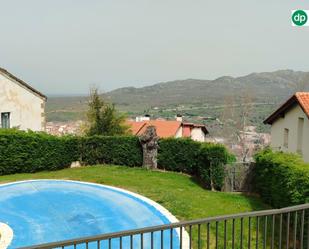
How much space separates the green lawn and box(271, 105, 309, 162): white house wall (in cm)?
545

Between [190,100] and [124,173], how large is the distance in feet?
282

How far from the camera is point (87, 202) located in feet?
53.2

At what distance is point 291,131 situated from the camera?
21.8 metres

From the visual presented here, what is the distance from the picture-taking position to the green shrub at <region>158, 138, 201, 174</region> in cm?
2167

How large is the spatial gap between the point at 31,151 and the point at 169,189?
30.8 feet

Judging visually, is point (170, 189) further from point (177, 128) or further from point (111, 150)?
point (177, 128)

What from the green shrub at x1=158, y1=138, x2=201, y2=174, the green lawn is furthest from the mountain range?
the green shrub at x1=158, y1=138, x2=201, y2=174

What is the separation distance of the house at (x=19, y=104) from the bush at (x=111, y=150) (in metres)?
6.49

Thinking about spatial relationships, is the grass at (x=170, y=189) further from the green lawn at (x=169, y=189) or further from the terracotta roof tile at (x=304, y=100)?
the terracotta roof tile at (x=304, y=100)

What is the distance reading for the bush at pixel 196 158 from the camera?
17.8m

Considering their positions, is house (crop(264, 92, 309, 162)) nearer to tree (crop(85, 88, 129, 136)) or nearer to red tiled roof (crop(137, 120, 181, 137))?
tree (crop(85, 88, 129, 136))

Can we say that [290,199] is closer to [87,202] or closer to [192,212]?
[192,212]

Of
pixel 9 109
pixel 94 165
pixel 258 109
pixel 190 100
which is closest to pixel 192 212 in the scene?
pixel 94 165

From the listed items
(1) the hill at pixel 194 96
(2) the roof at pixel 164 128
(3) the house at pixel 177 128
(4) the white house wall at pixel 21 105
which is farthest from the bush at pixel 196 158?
(1) the hill at pixel 194 96
